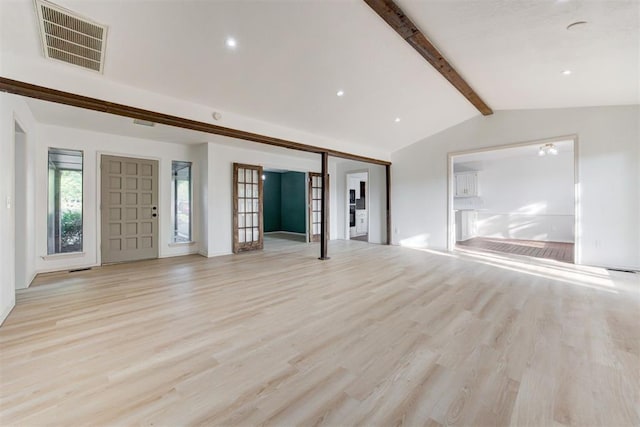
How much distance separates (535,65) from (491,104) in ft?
6.25

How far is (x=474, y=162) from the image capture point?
352 inches

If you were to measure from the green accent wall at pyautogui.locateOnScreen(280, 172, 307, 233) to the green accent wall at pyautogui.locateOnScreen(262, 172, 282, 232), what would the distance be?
142mm

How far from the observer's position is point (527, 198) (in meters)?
8.41

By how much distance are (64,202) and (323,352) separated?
213 inches

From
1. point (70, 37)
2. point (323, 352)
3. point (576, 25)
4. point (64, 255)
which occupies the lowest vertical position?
point (323, 352)

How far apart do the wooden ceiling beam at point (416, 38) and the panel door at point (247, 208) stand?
445cm

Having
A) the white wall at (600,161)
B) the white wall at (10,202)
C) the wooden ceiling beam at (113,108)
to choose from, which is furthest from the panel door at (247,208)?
the white wall at (600,161)

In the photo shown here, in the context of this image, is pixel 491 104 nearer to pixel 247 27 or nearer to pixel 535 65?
pixel 535 65

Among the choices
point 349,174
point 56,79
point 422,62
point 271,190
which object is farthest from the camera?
point 271,190

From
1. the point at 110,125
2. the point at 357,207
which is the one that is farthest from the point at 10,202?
the point at 357,207

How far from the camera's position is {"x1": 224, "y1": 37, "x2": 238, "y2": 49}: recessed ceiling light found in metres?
2.91

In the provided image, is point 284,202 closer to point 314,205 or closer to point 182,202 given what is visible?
point 314,205

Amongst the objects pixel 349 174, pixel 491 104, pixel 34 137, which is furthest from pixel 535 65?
pixel 34 137

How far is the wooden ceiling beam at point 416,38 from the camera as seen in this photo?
2750 mm
